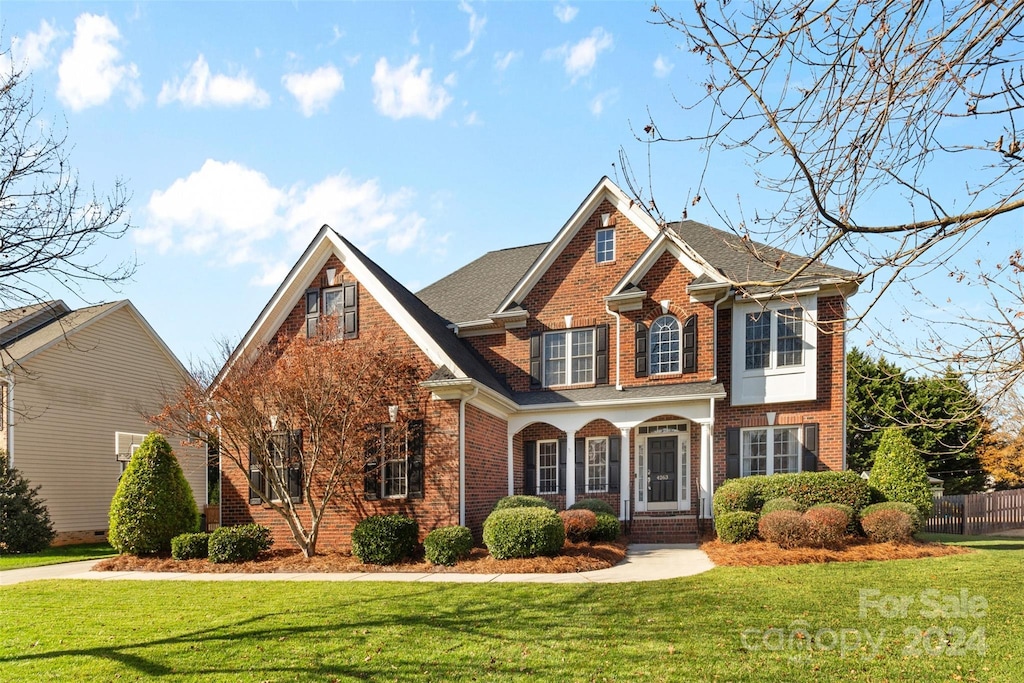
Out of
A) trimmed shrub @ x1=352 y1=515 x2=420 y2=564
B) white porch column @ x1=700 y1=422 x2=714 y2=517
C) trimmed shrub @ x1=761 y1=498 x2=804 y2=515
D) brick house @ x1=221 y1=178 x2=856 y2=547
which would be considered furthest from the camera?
white porch column @ x1=700 y1=422 x2=714 y2=517

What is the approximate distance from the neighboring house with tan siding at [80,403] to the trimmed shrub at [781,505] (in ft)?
52.7

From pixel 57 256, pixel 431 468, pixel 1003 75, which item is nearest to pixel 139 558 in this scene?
pixel 431 468

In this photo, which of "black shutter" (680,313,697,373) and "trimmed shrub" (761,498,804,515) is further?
"black shutter" (680,313,697,373)

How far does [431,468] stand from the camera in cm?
1545

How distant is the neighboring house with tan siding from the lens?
20.2 m

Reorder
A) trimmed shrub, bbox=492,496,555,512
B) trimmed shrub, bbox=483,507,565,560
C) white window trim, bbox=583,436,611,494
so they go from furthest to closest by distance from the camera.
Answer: white window trim, bbox=583,436,611,494, trimmed shrub, bbox=492,496,555,512, trimmed shrub, bbox=483,507,565,560

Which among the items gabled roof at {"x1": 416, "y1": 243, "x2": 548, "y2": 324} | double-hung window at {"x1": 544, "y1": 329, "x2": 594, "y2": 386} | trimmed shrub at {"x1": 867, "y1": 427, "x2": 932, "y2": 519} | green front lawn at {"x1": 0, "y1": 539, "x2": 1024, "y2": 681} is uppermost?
gabled roof at {"x1": 416, "y1": 243, "x2": 548, "y2": 324}

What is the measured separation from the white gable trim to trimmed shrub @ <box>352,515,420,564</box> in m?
7.08

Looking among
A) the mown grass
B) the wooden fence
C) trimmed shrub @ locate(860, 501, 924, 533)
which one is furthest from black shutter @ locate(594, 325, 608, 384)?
the mown grass

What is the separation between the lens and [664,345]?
59.5 feet

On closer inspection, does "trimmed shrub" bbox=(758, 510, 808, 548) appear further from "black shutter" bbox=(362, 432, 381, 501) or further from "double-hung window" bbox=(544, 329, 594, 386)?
"black shutter" bbox=(362, 432, 381, 501)

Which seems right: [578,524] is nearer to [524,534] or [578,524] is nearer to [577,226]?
[524,534]

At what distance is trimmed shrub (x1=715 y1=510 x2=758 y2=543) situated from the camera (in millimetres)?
14180

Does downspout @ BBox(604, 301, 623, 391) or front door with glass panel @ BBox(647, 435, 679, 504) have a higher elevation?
downspout @ BBox(604, 301, 623, 391)
